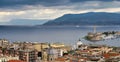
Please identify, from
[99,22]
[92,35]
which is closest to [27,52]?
[92,35]

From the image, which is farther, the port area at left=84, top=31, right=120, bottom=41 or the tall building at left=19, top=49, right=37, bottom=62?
the port area at left=84, top=31, right=120, bottom=41

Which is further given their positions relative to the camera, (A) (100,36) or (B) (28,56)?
(A) (100,36)

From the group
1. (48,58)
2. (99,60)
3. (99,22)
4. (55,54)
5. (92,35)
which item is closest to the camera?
(99,60)

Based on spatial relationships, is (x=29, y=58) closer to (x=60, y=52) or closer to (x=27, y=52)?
(x=27, y=52)

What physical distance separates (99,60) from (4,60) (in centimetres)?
698

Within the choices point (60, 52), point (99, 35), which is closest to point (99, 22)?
point (99, 35)

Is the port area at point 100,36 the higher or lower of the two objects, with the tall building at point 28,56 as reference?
lower

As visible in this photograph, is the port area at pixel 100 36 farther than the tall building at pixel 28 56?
Yes

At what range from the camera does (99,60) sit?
29.3m

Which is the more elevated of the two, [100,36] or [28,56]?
[28,56]

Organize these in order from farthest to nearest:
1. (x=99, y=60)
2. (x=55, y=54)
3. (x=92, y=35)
A: 1. (x=92, y=35)
2. (x=55, y=54)
3. (x=99, y=60)

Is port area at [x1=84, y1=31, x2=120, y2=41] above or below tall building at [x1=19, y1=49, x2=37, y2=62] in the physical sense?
below

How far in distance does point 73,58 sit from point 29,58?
10.2 ft

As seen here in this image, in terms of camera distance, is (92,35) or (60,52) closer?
(60,52)
